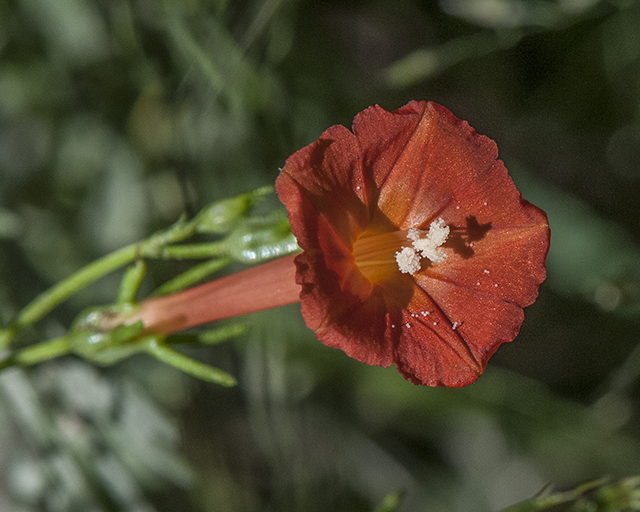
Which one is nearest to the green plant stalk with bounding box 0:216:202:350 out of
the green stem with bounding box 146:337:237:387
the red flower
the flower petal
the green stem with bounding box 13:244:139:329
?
the green stem with bounding box 13:244:139:329

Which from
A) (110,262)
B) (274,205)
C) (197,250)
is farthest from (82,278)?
(274,205)

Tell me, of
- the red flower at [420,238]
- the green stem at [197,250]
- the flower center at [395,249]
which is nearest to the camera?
the red flower at [420,238]

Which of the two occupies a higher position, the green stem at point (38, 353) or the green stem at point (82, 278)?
the green stem at point (82, 278)

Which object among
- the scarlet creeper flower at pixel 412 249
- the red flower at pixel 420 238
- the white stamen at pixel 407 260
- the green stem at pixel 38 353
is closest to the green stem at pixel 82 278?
the green stem at pixel 38 353

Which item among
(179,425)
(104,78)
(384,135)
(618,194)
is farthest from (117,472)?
(618,194)

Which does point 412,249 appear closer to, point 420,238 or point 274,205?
point 420,238

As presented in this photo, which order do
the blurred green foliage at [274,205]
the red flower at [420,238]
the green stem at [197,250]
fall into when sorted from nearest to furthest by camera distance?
the red flower at [420,238]
the green stem at [197,250]
the blurred green foliage at [274,205]

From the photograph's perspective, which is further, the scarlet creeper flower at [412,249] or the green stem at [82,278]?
the green stem at [82,278]

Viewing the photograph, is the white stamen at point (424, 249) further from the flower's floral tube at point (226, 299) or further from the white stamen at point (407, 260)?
the flower's floral tube at point (226, 299)
